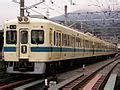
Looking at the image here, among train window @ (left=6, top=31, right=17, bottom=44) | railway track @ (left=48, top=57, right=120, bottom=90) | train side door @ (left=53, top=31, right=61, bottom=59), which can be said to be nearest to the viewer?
railway track @ (left=48, top=57, right=120, bottom=90)

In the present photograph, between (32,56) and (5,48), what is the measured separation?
1490 millimetres

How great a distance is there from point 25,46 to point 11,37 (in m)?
0.87

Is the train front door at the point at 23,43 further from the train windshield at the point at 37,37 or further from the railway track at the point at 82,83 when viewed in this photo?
the railway track at the point at 82,83

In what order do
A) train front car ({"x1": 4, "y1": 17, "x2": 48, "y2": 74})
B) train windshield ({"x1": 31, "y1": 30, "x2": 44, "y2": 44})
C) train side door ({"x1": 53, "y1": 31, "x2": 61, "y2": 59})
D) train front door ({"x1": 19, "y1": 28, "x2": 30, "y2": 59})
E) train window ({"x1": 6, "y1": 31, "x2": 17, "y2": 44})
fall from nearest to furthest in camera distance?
train front car ({"x1": 4, "y1": 17, "x2": 48, "y2": 74}), train front door ({"x1": 19, "y1": 28, "x2": 30, "y2": 59}), train windshield ({"x1": 31, "y1": 30, "x2": 44, "y2": 44}), train window ({"x1": 6, "y1": 31, "x2": 17, "y2": 44}), train side door ({"x1": 53, "y1": 31, "x2": 61, "y2": 59})

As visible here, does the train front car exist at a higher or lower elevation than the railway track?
higher

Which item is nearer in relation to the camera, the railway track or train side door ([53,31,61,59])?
the railway track

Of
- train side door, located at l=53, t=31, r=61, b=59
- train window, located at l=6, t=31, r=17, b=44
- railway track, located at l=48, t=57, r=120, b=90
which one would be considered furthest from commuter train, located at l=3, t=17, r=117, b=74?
railway track, located at l=48, t=57, r=120, b=90

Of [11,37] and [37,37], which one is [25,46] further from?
[11,37]

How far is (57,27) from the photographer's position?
19062mm

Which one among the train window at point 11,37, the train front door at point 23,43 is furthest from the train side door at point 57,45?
the train window at point 11,37

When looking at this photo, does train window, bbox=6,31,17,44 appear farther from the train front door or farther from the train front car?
the train front door

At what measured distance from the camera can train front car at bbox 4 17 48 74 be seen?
55.3ft

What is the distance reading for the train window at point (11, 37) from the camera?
17.5 meters

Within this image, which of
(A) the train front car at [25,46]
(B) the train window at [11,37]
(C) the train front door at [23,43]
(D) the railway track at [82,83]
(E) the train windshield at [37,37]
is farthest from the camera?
(B) the train window at [11,37]
